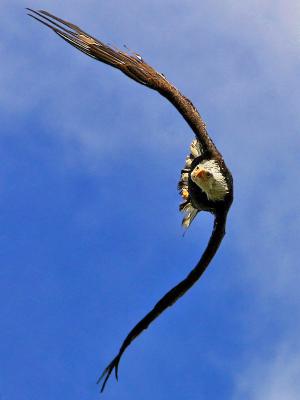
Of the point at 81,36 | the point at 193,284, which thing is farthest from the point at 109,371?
the point at 81,36

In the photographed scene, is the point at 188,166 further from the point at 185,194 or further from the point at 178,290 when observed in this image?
the point at 178,290

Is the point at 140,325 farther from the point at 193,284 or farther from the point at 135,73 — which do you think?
the point at 135,73

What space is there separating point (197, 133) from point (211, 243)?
6.67 feet

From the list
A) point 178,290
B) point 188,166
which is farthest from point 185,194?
point 178,290

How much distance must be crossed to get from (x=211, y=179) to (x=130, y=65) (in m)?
2.40

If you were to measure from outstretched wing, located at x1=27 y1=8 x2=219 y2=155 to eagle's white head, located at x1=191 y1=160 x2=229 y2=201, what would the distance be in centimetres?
66

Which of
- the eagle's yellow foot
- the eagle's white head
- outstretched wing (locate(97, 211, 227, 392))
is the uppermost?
the eagle's yellow foot

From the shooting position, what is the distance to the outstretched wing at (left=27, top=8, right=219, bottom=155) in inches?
460

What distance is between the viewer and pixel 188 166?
13.9 meters

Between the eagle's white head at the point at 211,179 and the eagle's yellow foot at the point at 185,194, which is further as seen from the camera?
the eagle's yellow foot at the point at 185,194

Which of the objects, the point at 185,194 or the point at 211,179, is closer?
the point at 211,179

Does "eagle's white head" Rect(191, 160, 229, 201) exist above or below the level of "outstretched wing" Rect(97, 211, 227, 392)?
above

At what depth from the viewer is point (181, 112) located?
12.2m

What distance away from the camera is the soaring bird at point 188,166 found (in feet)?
38.6
